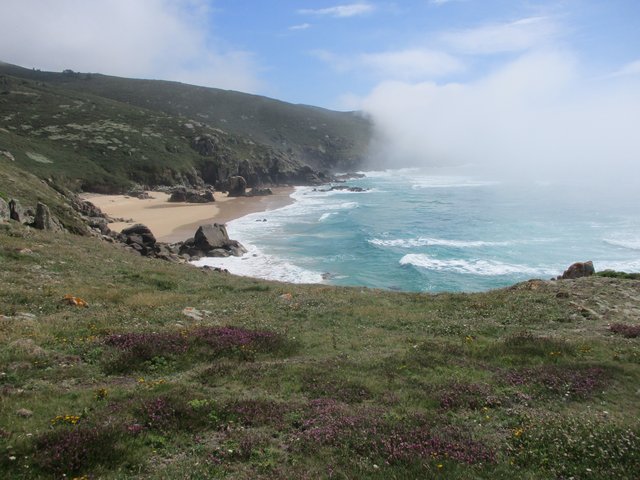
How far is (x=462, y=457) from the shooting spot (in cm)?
718

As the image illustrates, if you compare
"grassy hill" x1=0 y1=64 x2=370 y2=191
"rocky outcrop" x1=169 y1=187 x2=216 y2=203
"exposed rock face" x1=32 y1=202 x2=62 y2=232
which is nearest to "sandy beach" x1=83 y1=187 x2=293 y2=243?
"rocky outcrop" x1=169 y1=187 x2=216 y2=203

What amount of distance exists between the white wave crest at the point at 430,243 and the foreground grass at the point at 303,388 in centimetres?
3615

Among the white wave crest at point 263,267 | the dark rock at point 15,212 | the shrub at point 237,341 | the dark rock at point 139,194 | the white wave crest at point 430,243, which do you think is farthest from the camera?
the dark rock at point 139,194

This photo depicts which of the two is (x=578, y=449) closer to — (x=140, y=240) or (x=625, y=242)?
(x=140, y=240)

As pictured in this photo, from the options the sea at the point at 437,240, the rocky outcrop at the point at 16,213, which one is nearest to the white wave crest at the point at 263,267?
the sea at the point at 437,240

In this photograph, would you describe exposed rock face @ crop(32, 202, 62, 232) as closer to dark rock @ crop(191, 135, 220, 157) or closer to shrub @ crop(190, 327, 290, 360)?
shrub @ crop(190, 327, 290, 360)

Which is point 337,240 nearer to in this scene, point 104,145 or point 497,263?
point 497,263

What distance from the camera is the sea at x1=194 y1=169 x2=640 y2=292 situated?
4200 centimetres

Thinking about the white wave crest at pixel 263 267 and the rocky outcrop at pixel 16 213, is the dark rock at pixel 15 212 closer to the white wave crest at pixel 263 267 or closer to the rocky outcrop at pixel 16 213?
the rocky outcrop at pixel 16 213

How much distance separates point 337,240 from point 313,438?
50.3 metres

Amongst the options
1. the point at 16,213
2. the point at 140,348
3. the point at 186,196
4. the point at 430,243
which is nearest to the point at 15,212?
the point at 16,213

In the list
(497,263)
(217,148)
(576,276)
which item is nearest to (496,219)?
(497,263)

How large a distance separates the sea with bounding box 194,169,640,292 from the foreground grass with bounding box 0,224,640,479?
74.9 feet

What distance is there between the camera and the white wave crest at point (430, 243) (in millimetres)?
55188
